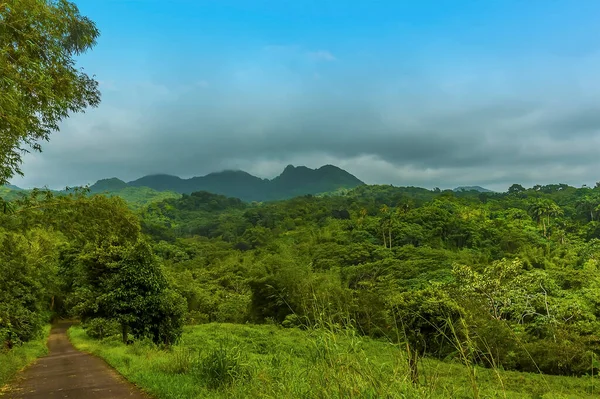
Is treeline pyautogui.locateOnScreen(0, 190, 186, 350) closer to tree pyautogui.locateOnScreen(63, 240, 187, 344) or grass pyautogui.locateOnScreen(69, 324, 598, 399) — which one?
tree pyautogui.locateOnScreen(63, 240, 187, 344)

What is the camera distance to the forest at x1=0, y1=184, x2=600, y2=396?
9.00 m

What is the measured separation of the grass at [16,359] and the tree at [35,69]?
25.2ft

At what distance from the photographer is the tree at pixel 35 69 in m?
5.58

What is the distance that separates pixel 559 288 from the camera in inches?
1411

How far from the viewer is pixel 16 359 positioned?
15.0 m

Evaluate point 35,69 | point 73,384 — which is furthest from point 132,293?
point 35,69

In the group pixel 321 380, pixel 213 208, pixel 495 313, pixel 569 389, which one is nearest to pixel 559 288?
pixel 495 313

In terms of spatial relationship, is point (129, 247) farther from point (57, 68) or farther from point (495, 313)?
point (495, 313)

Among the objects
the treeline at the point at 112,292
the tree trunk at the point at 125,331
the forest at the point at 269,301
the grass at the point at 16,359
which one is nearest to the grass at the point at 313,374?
the forest at the point at 269,301

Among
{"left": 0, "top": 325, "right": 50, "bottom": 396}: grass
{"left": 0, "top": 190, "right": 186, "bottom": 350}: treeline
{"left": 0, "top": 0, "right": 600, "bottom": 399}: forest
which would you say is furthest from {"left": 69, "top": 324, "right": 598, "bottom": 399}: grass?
{"left": 0, "top": 190, "right": 186, "bottom": 350}: treeline

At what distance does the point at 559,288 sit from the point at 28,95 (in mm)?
41660

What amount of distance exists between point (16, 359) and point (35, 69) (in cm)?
1381

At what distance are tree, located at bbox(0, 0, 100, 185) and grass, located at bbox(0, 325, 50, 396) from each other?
25.2 ft

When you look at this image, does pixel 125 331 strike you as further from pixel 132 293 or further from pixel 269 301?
pixel 269 301
